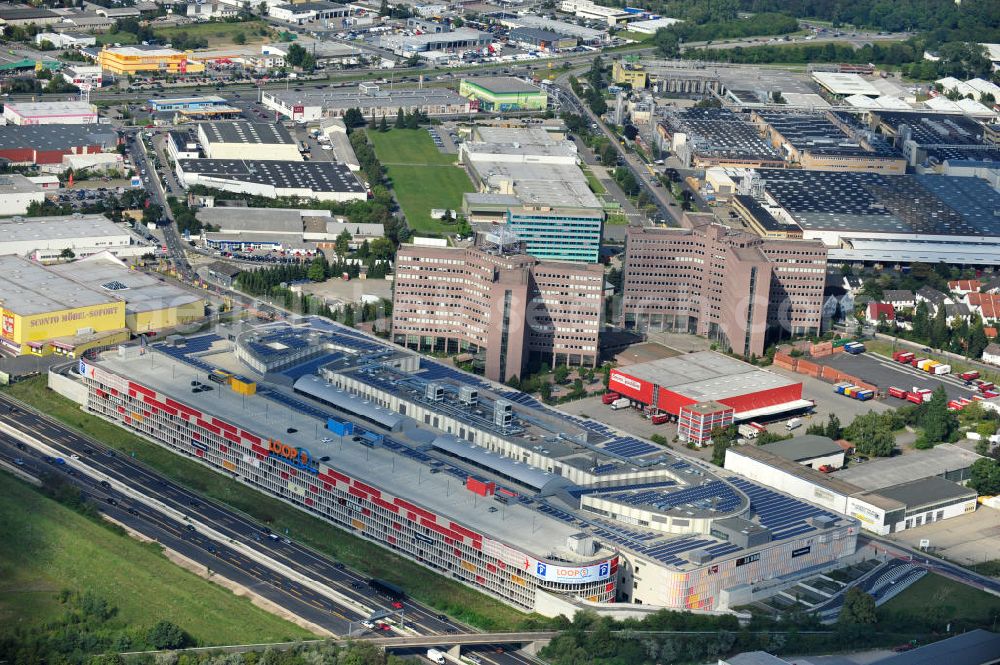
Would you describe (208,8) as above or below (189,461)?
above

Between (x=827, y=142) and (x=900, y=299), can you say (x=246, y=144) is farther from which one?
(x=900, y=299)

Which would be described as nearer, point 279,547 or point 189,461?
point 279,547

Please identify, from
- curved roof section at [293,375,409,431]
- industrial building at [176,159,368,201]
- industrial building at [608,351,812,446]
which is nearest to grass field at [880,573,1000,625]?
industrial building at [608,351,812,446]

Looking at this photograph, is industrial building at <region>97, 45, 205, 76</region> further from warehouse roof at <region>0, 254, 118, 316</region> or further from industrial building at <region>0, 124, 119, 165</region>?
warehouse roof at <region>0, 254, 118, 316</region>

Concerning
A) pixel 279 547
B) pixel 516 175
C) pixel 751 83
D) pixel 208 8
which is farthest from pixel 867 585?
pixel 208 8

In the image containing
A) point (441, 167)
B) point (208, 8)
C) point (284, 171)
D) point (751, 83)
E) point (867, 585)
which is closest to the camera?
point (867, 585)

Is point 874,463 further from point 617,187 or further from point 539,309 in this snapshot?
point 617,187

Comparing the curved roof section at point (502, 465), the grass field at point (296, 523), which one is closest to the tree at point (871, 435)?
the curved roof section at point (502, 465)
